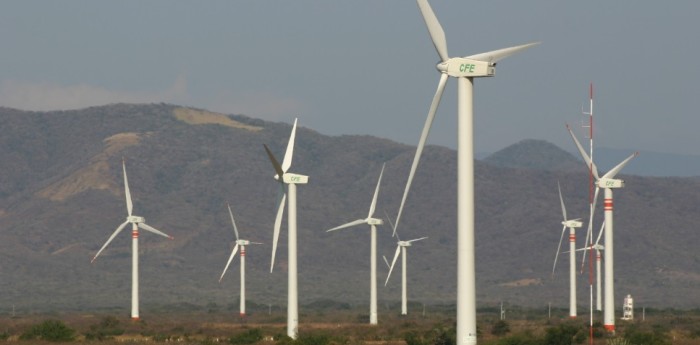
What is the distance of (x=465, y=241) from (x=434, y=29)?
8696 millimetres

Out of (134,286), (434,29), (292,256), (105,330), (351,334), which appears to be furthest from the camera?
(134,286)

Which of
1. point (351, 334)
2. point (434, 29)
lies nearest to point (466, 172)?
point (434, 29)

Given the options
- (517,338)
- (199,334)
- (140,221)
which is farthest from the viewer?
(140,221)

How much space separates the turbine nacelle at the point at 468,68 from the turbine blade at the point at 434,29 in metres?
1.65

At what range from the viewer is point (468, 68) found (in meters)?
48.1

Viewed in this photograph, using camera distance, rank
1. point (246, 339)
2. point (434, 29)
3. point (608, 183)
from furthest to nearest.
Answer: point (608, 183) → point (246, 339) → point (434, 29)

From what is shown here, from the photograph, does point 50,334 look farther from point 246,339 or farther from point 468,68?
point 468,68

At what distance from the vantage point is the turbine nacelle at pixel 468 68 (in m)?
48.0

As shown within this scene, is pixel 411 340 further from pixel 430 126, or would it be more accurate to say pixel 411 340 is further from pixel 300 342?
pixel 430 126

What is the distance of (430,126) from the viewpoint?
52.3m

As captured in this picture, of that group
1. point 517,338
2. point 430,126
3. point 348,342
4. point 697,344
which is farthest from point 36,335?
point 430,126

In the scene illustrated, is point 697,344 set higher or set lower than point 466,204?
lower

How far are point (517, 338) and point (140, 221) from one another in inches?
2309

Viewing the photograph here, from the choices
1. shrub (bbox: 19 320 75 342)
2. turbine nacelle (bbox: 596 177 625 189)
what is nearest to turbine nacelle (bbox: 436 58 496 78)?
turbine nacelle (bbox: 596 177 625 189)
